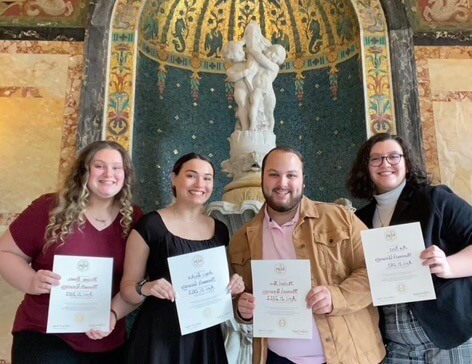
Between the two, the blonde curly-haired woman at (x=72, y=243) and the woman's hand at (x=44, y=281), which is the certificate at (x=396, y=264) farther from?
the woman's hand at (x=44, y=281)

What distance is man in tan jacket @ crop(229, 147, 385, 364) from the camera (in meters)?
1.61

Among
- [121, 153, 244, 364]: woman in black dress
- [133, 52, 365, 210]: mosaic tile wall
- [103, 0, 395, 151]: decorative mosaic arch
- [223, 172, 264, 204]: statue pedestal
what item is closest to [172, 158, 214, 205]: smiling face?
[121, 153, 244, 364]: woman in black dress

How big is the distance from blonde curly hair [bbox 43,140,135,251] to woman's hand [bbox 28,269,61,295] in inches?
4.5

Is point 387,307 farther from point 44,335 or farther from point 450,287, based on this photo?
point 44,335

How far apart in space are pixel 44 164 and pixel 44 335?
225 cm

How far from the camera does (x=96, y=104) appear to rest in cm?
382

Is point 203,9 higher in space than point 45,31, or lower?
higher

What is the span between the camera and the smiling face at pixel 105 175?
1859mm

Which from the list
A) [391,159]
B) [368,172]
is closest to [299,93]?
[368,172]

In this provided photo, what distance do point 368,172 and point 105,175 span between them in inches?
39.1

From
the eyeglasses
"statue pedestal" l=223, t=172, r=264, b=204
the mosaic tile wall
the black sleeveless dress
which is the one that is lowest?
the black sleeveless dress

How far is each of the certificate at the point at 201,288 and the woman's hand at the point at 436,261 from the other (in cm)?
63

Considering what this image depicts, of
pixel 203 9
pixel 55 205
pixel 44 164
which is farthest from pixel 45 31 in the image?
pixel 55 205

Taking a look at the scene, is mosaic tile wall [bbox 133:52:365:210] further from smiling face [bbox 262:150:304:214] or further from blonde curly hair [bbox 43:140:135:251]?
smiling face [bbox 262:150:304:214]
